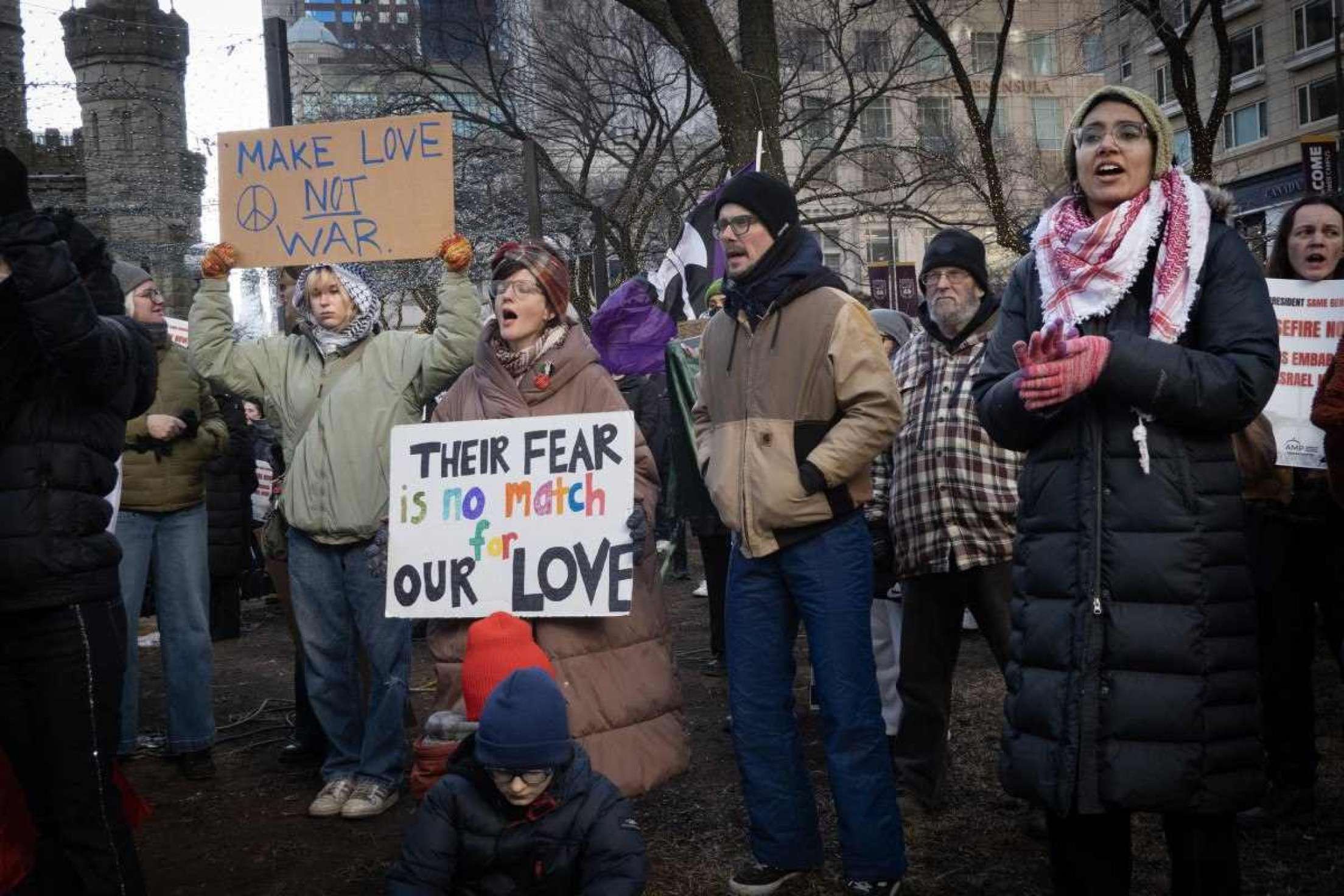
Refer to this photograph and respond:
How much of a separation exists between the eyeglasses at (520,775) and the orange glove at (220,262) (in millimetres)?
3030

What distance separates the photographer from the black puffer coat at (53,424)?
3.37 meters

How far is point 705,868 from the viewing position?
451 cm

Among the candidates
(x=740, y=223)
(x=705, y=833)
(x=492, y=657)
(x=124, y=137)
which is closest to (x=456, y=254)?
(x=740, y=223)

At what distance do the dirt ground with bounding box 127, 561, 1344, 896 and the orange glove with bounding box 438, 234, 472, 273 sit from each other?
6.89 ft

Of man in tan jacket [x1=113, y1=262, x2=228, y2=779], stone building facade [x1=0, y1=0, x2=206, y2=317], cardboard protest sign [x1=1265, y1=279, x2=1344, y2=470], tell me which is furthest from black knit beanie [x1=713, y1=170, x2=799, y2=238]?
stone building facade [x1=0, y1=0, x2=206, y2=317]

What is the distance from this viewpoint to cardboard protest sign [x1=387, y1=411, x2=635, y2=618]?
4340 millimetres

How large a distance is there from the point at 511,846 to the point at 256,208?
337cm

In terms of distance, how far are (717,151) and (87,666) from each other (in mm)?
20391

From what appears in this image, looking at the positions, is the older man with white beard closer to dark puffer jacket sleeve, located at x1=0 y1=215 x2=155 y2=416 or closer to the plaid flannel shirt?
the plaid flannel shirt

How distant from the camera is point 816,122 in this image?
969 inches

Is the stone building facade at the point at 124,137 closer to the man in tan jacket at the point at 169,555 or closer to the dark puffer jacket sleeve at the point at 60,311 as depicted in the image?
the man in tan jacket at the point at 169,555

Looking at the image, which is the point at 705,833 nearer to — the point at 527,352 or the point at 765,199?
the point at 527,352

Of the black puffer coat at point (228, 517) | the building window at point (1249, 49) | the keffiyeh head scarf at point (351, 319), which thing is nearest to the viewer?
the keffiyeh head scarf at point (351, 319)

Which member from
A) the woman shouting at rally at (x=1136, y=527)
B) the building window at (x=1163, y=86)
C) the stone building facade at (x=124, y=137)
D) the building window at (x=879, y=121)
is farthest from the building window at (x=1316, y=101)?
the woman shouting at rally at (x=1136, y=527)
